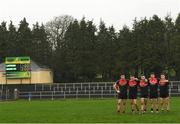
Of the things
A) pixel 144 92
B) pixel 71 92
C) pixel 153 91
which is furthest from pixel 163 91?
pixel 71 92

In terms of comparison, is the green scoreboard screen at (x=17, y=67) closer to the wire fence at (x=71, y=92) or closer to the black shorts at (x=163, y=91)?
the wire fence at (x=71, y=92)

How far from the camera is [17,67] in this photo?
A: 70.6m

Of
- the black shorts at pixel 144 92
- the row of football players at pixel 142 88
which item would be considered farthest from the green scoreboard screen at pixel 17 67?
the black shorts at pixel 144 92

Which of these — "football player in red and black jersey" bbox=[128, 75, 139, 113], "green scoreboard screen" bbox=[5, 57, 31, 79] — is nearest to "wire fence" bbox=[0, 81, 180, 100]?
"green scoreboard screen" bbox=[5, 57, 31, 79]

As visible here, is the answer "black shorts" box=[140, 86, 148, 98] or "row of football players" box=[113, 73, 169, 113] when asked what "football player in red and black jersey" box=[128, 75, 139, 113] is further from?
"black shorts" box=[140, 86, 148, 98]

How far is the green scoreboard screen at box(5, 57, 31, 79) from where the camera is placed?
7038cm

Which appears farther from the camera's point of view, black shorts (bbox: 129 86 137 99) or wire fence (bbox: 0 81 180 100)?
wire fence (bbox: 0 81 180 100)

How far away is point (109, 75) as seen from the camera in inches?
3361

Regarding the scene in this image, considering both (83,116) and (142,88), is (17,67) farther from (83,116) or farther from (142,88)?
(83,116)

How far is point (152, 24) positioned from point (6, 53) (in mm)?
28157

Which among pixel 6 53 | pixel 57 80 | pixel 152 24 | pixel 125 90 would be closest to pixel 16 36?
pixel 6 53

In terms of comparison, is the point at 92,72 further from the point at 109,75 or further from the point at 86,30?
the point at 86,30

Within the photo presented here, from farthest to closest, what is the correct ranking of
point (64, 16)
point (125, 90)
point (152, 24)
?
point (64, 16) → point (152, 24) → point (125, 90)

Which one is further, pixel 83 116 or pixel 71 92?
pixel 71 92
